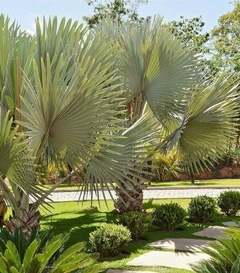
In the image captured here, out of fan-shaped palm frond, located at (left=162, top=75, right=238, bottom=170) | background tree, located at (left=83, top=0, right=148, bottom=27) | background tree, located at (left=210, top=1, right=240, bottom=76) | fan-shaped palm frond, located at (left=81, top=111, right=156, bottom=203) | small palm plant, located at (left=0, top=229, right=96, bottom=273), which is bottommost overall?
small palm plant, located at (left=0, top=229, right=96, bottom=273)

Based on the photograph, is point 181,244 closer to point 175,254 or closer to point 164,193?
point 175,254

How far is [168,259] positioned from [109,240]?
991 millimetres

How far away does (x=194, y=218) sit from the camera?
980cm

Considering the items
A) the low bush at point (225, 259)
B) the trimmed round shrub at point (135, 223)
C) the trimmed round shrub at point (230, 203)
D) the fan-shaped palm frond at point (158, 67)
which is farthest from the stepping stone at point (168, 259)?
the trimmed round shrub at point (230, 203)

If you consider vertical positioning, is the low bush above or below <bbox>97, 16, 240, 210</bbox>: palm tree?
below

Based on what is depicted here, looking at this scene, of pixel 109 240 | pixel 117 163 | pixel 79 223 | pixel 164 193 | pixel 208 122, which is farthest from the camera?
pixel 164 193

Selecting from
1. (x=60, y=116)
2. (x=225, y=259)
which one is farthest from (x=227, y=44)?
(x=60, y=116)

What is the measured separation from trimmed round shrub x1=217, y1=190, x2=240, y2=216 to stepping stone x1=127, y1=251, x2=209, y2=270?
3.81 meters

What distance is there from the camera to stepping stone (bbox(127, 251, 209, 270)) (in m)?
6.59

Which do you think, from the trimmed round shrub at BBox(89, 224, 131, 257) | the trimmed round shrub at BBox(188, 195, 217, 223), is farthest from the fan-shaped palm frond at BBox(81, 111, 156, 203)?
the trimmed round shrub at BBox(188, 195, 217, 223)

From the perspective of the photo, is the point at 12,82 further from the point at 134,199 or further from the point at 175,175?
the point at 175,175

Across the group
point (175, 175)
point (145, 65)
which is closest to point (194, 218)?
point (145, 65)

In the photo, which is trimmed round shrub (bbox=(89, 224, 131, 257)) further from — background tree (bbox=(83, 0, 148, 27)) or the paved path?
background tree (bbox=(83, 0, 148, 27))

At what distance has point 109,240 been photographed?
22.3 ft
